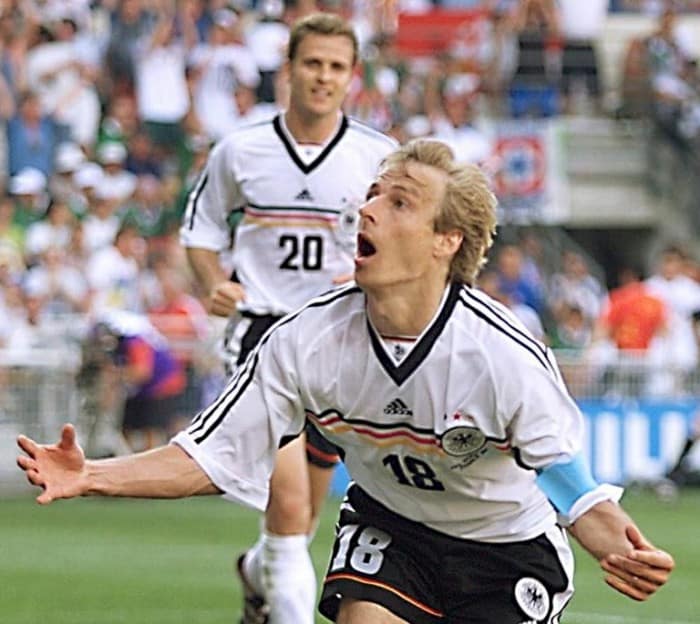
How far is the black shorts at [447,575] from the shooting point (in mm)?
5688

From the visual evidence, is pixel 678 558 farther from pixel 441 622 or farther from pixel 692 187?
pixel 692 187

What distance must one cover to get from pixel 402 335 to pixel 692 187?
2013 centimetres

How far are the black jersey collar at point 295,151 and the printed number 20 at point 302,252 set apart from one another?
0.28 meters

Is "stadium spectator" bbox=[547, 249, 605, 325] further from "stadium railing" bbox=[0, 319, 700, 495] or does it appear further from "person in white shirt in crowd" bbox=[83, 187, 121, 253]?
"person in white shirt in crowd" bbox=[83, 187, 121, 253]

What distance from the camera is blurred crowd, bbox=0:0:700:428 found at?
1770 cm

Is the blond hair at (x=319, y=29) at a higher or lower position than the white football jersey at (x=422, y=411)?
higher

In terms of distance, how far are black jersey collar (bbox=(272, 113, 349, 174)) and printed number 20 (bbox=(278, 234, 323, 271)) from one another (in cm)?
28

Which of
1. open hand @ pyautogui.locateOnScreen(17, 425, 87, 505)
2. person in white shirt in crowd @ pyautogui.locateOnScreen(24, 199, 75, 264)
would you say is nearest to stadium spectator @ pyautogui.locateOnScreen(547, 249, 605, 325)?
person in white shirt in crowd @ pyautogui.locateOnScreen(24, 199, 75, 264)

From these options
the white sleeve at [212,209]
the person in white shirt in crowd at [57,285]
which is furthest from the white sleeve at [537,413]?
the person in white shirt in crowd at [57,285]

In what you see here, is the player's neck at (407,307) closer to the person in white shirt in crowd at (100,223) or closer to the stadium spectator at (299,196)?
the stadium spectator at (299,196)

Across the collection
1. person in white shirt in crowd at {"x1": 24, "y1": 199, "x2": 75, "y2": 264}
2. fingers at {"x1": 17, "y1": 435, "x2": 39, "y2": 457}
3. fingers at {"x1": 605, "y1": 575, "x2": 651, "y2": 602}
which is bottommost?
person in white shirt in crowd at {"x1": 24, "y1": 199, "x2": 75, "y2": 264}

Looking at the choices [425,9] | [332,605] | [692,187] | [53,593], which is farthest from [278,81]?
[332,605]

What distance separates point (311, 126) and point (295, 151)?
0.40ft

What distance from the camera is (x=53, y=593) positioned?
1066 cm
